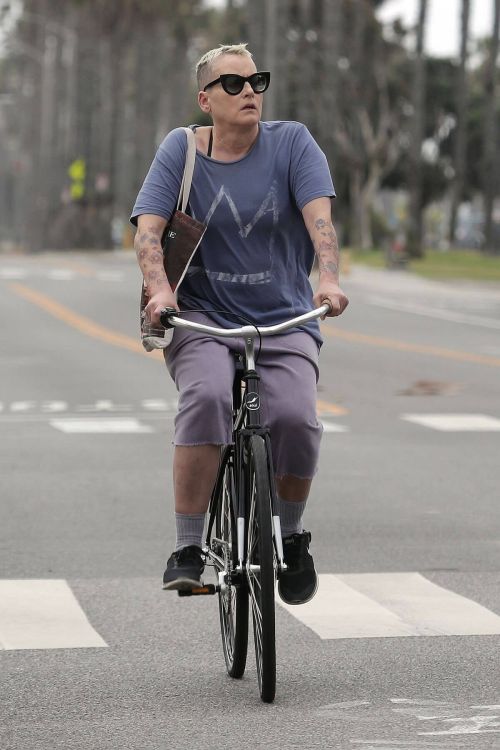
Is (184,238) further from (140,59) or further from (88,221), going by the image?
(140,59)

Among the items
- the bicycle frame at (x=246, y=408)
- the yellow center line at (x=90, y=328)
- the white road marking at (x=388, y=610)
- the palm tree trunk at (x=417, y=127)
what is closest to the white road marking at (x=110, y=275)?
the yellow center line at (x=90, y=328)

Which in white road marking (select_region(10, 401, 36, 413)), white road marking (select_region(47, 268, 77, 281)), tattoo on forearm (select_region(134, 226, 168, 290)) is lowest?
white road marking (select_region(47, 268, 77, 281))

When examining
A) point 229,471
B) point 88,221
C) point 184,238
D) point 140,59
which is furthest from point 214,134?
point 140,59

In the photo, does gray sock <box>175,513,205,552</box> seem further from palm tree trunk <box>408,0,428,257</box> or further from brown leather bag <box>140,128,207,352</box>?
palm tree trunk <box>408,0,428,257</box>

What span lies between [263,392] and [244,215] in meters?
0.58

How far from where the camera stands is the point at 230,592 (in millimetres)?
6641

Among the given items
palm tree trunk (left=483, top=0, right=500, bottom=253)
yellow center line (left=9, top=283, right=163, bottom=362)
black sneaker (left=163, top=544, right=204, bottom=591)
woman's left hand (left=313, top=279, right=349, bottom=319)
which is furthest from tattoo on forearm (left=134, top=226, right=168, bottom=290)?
palm tree trunk (left=483, top=0, right=500, bottom=253)

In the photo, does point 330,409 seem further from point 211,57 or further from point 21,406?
point 211,57

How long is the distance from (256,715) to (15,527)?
4.37m

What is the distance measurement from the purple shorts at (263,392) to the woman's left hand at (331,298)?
19cm

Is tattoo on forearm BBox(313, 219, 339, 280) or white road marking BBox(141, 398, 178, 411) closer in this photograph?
tattoo on forearm BBox(313, 219, 339, 280)

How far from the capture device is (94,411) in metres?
16.4

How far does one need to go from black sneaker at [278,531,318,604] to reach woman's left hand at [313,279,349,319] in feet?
2.49

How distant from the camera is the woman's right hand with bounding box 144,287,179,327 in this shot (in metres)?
6.26
